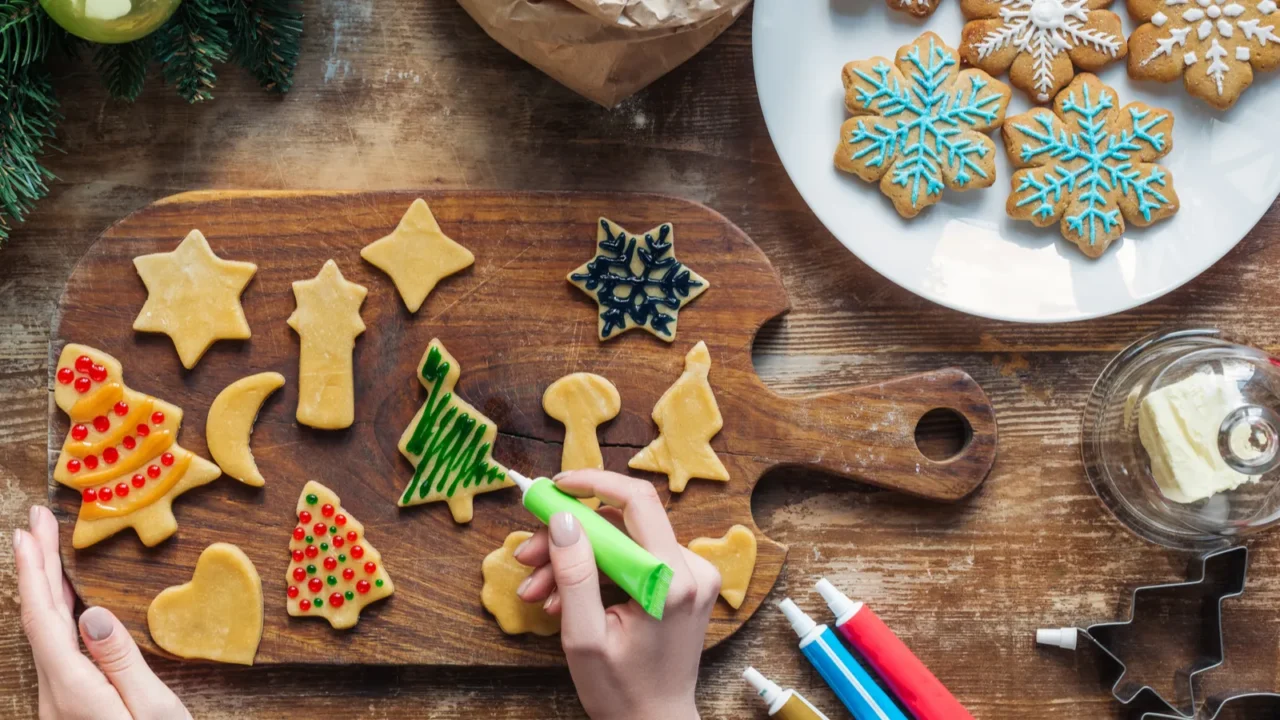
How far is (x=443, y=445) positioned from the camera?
49.8 inches

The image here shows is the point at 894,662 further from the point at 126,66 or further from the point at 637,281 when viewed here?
the point at 126,66

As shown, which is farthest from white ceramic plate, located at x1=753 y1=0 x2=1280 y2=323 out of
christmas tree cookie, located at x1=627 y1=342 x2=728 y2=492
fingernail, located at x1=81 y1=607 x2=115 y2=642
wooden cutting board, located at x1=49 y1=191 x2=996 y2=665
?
fingernail, located at x1=81 y1=607 x2=115 y2=642

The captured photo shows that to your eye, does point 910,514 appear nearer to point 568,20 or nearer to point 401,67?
point 568,20

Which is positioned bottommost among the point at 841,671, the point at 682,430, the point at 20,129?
the point at 841,671

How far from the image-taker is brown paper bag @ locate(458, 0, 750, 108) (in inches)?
44.3

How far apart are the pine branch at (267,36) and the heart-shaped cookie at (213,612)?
0.65 m

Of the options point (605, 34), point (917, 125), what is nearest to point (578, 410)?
point (605, 34)

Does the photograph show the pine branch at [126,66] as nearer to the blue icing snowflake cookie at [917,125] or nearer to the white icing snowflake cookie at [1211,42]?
the blue icing snowflake cookie at [917,125]

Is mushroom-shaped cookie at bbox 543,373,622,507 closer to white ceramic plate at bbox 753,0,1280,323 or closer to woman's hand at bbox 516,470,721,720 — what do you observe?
woman's hand at bbox 516,470,721,720

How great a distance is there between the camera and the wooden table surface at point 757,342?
52.1 inches

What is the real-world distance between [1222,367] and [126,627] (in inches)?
60.0

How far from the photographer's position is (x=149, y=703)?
3.91 ft

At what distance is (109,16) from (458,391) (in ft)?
1.94

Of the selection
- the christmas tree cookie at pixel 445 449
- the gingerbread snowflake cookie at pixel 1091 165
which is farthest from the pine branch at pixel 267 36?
the gingerbread snowflake cookie at pixel 1091 165
